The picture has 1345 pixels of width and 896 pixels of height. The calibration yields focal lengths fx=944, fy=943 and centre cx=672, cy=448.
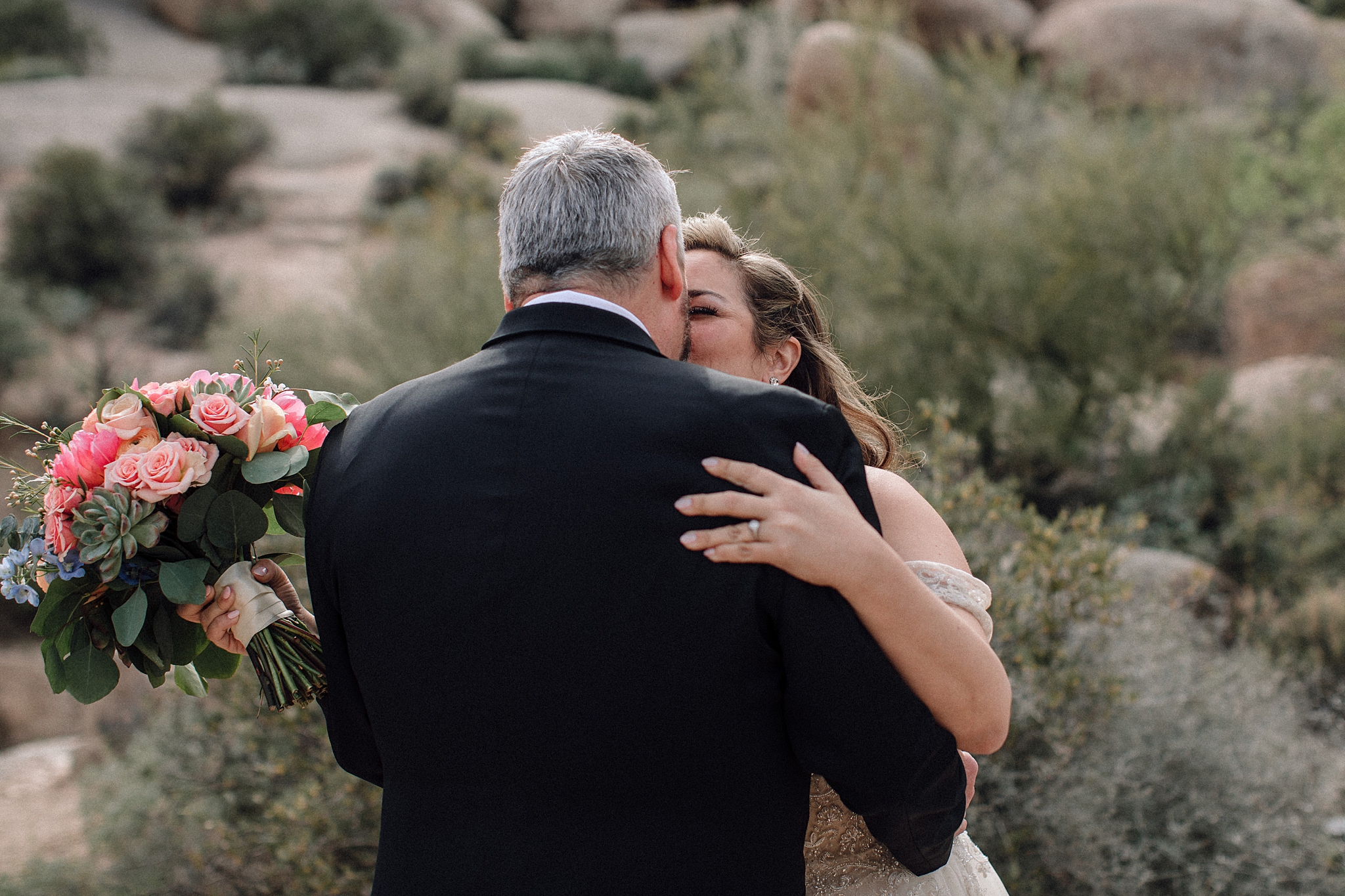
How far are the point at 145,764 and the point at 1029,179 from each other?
26.9 ft

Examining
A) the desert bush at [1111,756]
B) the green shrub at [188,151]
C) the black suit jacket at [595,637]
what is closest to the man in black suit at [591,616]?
the black suit jacket at [595,637]

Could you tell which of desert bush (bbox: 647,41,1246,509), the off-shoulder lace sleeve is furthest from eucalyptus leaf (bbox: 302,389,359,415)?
desert bush (bbox: 647,41,1246,509)

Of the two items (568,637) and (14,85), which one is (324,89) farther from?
(568,637)

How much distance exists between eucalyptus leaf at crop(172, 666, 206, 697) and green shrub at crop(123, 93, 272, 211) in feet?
58.3

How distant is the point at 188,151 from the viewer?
17406 millimetres

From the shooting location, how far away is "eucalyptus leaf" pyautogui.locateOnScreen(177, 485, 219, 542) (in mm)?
1620

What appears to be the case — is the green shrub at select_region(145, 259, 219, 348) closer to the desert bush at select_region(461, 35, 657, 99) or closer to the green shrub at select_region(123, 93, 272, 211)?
the green shrub at select_region(123, 93, 272, 211)

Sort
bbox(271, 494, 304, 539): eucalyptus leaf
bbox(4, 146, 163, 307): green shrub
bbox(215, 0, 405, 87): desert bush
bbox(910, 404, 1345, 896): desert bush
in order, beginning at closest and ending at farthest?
bbox(271, 494, 304, 539): eucalyptus leaf → bbox(910, 404, 1345, 896): desert bush → bbox(4, 146, 163, 307): green shrub → bbox(215, 0, 405, 87): desert bush

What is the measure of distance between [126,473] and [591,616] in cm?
83

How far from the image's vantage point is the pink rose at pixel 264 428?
165 centimetres

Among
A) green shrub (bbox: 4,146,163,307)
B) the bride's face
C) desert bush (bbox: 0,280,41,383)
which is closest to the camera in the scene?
the bride's face

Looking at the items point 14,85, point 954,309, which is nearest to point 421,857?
point 954,309

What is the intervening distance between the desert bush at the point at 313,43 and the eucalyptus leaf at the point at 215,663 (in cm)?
2337

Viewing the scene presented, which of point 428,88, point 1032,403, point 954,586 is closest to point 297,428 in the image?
point 954,586
